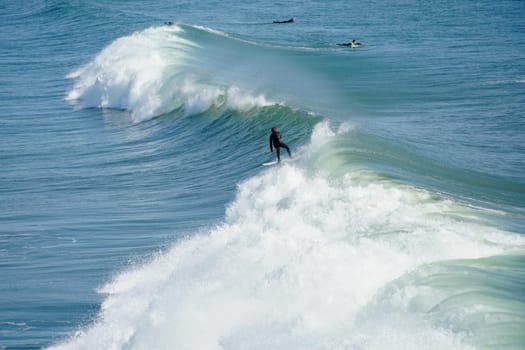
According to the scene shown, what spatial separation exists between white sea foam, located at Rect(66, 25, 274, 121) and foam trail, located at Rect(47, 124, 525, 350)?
13.6 m

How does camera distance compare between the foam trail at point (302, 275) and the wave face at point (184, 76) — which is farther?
the wave face at point (184, 76)

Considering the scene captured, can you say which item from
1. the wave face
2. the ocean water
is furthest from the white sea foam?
the ocean water

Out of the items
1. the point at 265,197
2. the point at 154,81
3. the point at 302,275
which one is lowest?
the point at 154,81

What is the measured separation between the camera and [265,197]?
1811 centimetres

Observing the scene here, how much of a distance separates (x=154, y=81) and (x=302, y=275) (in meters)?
25.7

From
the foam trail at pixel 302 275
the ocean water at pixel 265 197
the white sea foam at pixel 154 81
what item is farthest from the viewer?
the white sea foam at pixel 154 81

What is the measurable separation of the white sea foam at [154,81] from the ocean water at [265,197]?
0.14 m

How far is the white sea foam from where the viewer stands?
32.4m

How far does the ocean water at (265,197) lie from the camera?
11.9 meters

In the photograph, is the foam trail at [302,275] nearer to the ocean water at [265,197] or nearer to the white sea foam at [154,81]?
the ocean water at [265,197]

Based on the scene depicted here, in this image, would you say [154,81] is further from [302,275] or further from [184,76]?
[302,275]

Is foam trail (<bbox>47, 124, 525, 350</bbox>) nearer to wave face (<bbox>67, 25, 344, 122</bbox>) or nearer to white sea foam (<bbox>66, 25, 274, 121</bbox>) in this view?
wave face (<bbox>67, 25, 344, 122</bbox>)

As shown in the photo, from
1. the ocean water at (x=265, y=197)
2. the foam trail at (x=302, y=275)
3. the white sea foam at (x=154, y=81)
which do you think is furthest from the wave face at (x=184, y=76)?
the foam trail at (x=302, y=275)

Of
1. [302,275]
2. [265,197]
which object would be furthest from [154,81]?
[302,275]
